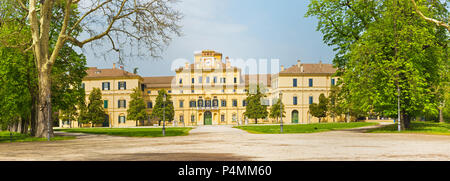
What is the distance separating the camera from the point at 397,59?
24438 mm

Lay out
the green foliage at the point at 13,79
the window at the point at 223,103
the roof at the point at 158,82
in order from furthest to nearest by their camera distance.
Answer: the roof at the point at 158,82 → the window at the point at 223,103 → the green foliage at the point at 13,79

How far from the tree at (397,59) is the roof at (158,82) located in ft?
175

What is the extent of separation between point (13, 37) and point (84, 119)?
42.2 metres

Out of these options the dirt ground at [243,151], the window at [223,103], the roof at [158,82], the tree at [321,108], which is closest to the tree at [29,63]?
the dirt ground at [243,151]

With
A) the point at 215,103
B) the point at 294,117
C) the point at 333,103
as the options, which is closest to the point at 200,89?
the point at 215,103

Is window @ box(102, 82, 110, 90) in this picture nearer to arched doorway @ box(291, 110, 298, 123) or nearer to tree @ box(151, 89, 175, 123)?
tree @ box(151, 89, 175, 123)

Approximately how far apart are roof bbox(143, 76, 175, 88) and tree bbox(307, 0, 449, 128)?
53.3m

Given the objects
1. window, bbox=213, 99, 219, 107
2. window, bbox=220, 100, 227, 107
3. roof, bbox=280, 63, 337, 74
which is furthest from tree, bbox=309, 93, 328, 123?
window, bbox=213, 99, 219, 107

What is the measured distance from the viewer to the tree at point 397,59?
79.8ft

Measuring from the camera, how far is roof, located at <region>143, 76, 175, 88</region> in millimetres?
76375

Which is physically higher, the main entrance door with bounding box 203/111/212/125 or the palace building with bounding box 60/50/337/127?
the palace building with bounding box 60/50/337/127

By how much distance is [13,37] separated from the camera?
76.2 feet

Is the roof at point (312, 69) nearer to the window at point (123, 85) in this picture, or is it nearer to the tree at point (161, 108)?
the tree at point (161, 108)

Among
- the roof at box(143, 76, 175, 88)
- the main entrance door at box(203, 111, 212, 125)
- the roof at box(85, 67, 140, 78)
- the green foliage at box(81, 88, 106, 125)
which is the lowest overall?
the main entrance door at box(203, 111, 212, 125)
